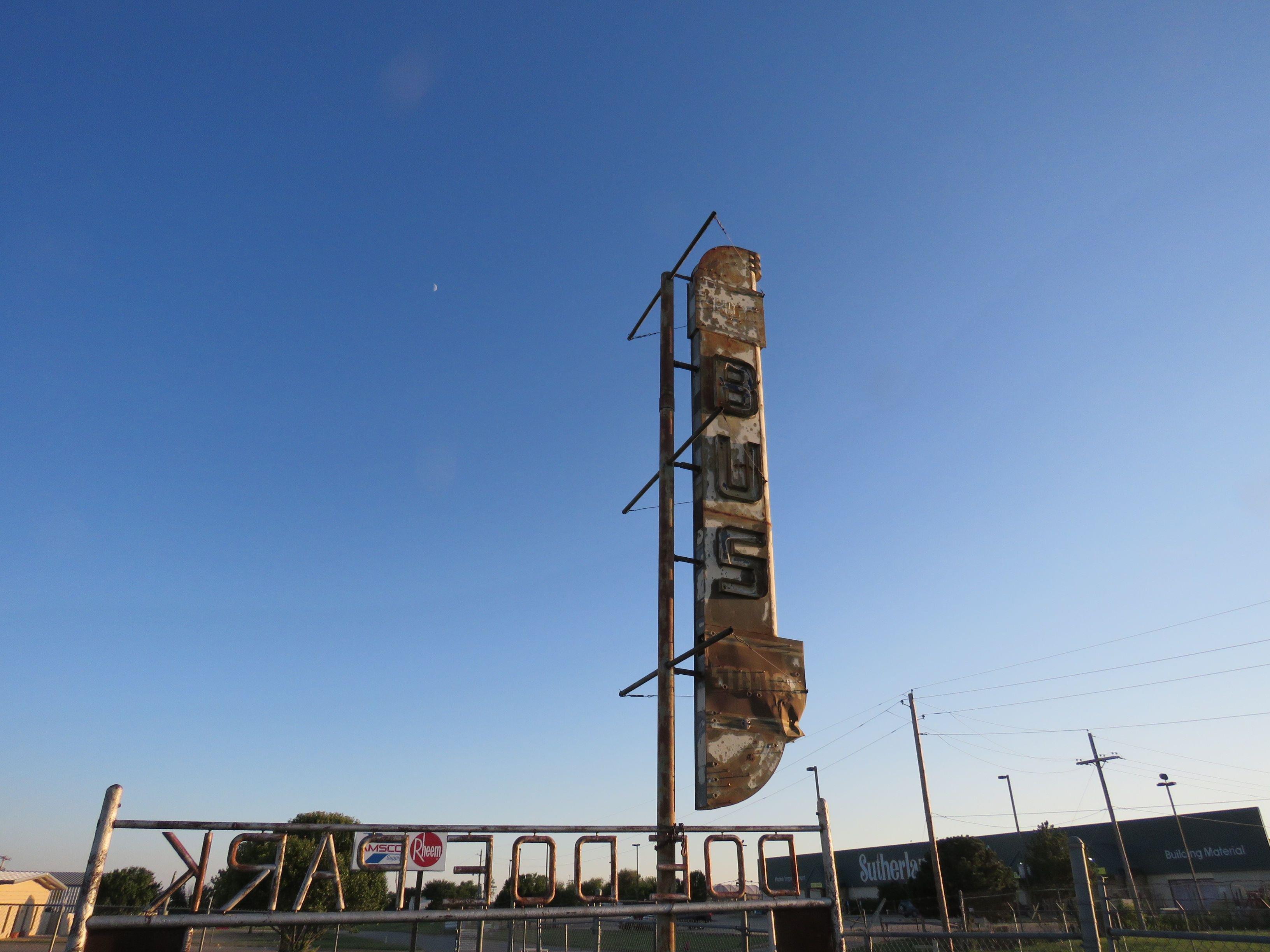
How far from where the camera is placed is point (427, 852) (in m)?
8.35

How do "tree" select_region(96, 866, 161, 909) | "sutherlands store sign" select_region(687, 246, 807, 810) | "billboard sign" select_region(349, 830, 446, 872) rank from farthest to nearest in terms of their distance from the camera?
"tree" select_region(96, 866, 161, 909)
"sutherlands store sign" select_region(687, 246, 807, 810)
"billboard sign" select_region(349, 830, 446, 872)

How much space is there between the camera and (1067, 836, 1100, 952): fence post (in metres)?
6.27

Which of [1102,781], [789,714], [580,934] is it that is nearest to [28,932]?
[580,934]

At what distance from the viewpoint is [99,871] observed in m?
4.27

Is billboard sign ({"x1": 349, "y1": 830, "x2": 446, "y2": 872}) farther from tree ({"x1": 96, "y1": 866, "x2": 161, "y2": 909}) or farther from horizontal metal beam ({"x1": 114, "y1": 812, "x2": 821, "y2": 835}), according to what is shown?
tree ({"x1": 96, "y1": 866, "x2": 161, "y2": 909})

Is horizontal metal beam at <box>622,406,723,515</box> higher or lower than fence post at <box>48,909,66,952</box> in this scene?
higher

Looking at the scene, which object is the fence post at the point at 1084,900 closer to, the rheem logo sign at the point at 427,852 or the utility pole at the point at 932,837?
the rheem logo sign at the point at 427,852

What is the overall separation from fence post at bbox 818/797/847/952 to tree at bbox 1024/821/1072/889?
5039 cm

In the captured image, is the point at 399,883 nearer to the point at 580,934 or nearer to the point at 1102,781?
the point at 580,934

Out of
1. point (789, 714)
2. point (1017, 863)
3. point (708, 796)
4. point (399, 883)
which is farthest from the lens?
point (1017, 863)

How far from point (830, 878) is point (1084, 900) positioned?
231cm

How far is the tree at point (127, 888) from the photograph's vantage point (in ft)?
173

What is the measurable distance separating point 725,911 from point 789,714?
2.91m

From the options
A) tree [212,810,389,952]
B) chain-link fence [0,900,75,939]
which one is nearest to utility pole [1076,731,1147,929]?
tree [212,810,389,952]
